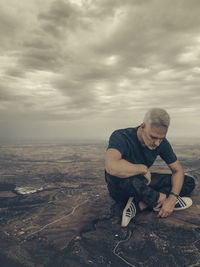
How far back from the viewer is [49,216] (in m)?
4.45

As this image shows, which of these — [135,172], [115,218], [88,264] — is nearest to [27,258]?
[88,264]

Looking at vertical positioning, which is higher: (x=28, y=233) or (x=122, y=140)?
(x=122, y=140)

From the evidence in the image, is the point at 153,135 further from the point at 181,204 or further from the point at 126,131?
the point at 181,204

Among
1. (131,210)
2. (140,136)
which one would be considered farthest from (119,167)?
(131,210)

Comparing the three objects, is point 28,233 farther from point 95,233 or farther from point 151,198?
point 151,198

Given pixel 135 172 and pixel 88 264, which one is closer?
pixel 88 264

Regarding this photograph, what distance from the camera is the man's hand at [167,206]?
3205mm

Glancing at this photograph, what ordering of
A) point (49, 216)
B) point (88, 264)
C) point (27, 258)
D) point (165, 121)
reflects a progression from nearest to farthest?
point (88, 264) → point (27, 258) → point (165, 121) → point (49, 216)

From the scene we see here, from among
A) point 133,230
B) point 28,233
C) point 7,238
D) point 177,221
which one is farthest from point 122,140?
point 7,238

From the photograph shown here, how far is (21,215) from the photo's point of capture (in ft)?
15.5

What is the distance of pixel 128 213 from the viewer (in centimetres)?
322

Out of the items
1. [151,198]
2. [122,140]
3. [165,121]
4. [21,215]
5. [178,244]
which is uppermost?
[165,121]

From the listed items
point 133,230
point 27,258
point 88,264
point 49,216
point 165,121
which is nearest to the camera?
point 88,264

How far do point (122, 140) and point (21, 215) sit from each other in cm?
327
